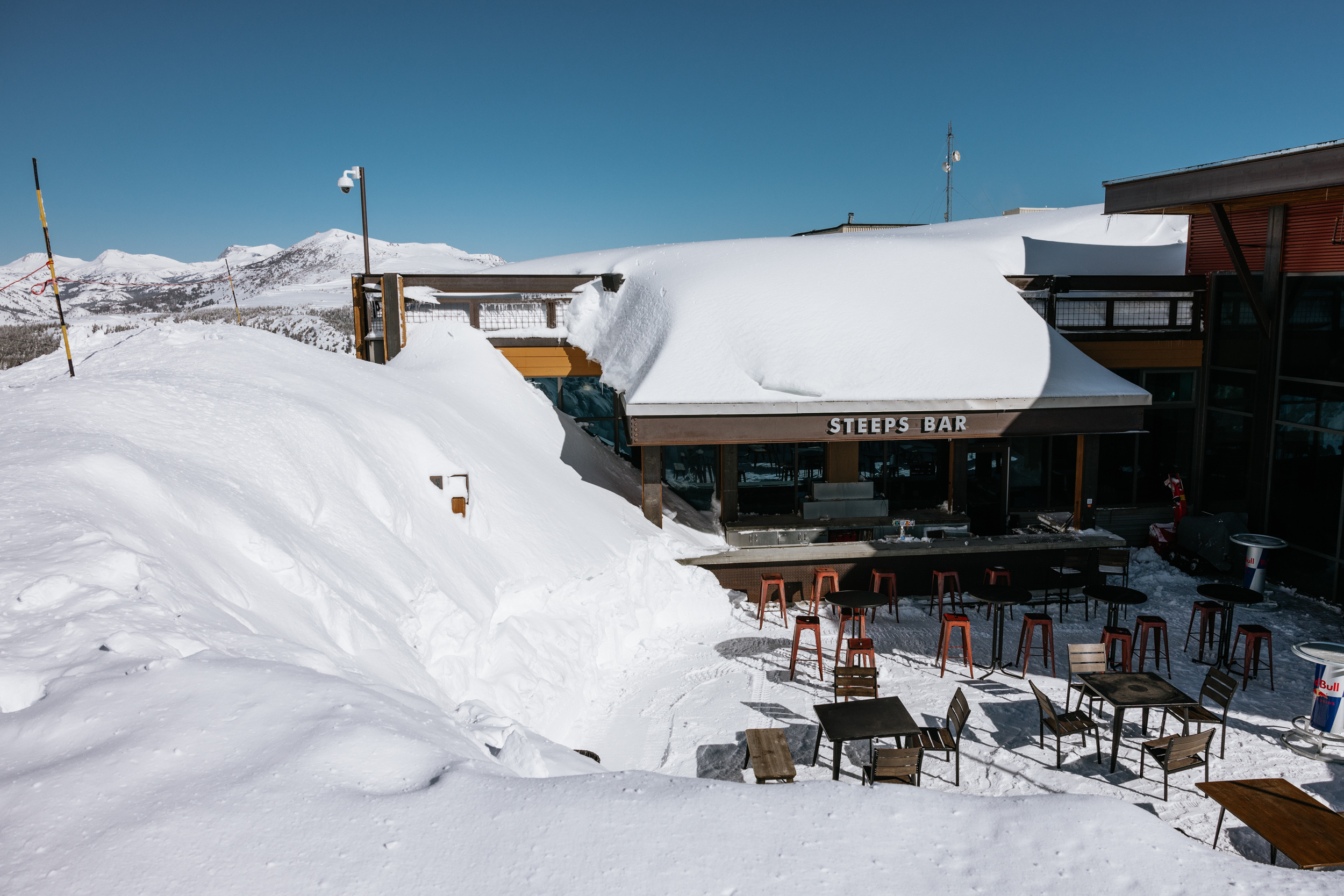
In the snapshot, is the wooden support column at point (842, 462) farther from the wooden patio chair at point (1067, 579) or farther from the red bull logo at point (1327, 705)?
the red bull logo at point (1327, 705)

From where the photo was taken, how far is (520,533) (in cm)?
1130

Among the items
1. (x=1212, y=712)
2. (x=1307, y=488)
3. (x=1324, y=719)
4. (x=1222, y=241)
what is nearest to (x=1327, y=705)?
(x=1324, y=719)

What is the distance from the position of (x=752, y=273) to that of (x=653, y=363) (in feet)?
12.1

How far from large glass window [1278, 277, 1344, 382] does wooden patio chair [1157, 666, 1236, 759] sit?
782cm

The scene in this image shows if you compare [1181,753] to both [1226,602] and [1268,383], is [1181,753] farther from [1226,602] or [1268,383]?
[1268,383]

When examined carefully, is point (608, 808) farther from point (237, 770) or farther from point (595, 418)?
point (595, 418)

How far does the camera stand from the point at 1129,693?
8367 millimetres

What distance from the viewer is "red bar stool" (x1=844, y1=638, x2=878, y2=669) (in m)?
9.76

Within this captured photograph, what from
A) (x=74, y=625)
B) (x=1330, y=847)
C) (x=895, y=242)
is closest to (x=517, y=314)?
(x=895, y=242)

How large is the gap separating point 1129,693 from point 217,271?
18424 cm

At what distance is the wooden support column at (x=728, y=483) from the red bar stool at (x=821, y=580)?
99.8 inches

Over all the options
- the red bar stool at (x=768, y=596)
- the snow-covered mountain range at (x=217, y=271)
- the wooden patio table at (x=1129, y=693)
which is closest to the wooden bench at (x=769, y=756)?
the wooden patio table at (x=1129, y=693)

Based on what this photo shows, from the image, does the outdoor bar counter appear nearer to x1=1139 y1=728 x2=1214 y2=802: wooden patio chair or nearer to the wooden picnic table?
x1=1139 y1=728 x2=1214 y2=802: wooden patio chair

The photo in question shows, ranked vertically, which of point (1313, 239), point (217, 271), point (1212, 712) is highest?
point (217, 271)
